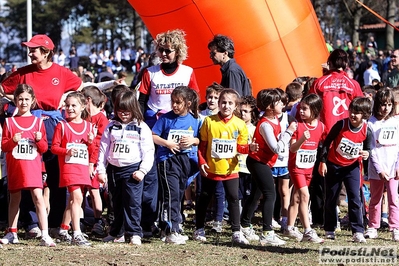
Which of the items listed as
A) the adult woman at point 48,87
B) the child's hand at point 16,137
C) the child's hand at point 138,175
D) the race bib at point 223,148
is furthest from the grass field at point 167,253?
the child's hand at point 16,137

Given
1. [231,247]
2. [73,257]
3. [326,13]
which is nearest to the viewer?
[73,257]

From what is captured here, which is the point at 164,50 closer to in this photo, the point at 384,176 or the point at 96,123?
the point at 96,123

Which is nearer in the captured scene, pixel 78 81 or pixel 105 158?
pixel 105 158

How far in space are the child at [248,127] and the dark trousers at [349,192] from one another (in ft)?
3.66

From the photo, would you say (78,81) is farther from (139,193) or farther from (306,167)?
(306,167)

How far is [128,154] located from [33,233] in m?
1.44

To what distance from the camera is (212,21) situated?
34.4ft

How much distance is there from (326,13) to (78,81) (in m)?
60.2

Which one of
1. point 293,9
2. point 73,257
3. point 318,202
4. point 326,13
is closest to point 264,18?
point 293,9

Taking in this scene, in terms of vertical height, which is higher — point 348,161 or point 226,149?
point 226,149

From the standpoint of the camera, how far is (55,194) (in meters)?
8.02

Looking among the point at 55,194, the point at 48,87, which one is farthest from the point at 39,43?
the point at 55,194

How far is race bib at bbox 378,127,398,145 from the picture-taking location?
8.47 meters

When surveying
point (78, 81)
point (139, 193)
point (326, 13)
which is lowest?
point (139, 193)
